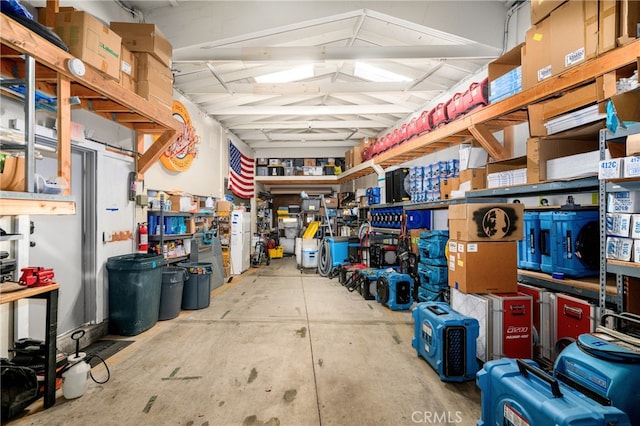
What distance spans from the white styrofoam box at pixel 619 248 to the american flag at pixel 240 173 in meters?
7.73

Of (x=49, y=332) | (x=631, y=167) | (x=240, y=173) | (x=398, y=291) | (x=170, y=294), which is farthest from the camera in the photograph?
(x=240, y=173)

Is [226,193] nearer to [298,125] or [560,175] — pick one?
[298,125]

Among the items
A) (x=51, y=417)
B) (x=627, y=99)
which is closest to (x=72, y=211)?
(x=51, y=417)

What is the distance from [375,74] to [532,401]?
5.38 meters

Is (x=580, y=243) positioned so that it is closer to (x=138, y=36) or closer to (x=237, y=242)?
(x=138, y=36)

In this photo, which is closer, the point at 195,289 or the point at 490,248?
the point at 490,248

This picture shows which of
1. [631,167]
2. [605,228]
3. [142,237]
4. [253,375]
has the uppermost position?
[631,167]

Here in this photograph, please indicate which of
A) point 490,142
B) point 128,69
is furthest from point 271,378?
point 490,142


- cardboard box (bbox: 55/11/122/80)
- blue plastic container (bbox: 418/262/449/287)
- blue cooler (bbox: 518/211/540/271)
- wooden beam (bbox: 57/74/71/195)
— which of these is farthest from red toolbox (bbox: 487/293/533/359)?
cardboard box (bbox: 55/11/122/80)

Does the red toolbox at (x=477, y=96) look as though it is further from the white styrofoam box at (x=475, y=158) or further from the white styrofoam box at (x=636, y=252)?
the white styrofoam box at (x=636, y=252)

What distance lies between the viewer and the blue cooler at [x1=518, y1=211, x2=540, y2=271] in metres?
2.99

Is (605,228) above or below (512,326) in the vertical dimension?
above

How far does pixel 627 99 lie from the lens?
184cm

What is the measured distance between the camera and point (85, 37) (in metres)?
2.54
